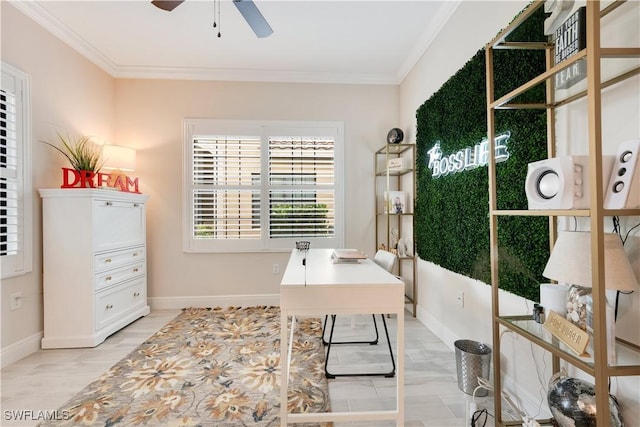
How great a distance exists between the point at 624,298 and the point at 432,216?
1.81 metres

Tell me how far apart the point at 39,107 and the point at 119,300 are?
1.93m

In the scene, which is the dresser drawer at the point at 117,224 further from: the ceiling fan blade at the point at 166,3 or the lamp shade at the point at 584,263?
the lamp shade at the point at 584,263

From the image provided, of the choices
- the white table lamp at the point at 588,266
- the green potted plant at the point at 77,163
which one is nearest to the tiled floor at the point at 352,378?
the white table lamp at the point at 588,266

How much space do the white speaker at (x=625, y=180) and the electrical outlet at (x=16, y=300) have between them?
381 centimetres

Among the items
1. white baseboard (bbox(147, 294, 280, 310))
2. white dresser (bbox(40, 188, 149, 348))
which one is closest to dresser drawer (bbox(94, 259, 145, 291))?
white dresser (bbox(40, 188, 149, 348))

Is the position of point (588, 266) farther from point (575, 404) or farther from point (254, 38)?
point (254, 38)

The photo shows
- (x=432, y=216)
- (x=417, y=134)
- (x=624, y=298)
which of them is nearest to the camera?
(x=624, y=298)

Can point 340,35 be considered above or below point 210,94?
above

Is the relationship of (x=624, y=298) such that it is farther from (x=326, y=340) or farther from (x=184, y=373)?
(x=184, y=373)

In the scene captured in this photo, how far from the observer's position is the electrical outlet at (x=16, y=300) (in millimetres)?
2414

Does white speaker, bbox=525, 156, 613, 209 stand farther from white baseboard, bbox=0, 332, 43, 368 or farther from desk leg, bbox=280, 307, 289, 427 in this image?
white baseboard, bbox=0, 332, 43, 368

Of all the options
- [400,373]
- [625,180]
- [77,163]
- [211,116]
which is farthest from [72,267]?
[625,180]

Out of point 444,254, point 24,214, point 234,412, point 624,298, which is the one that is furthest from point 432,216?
point 24,214

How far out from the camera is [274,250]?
381 cm
